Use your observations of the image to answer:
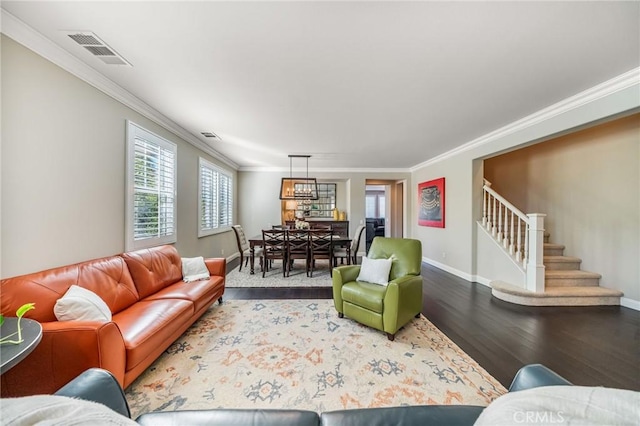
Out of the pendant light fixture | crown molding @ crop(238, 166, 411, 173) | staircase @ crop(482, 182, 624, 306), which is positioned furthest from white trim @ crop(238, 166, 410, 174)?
staircase @ crop(482, 182, 624, 306)

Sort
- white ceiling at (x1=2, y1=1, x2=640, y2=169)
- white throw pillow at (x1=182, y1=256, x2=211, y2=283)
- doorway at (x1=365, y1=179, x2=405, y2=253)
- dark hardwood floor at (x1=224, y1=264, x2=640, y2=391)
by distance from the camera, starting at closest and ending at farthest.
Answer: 1. white ceiling at (x1=2, y1=1, x2=640, y2=169)
2. dark hardwood floor at (x1=224, y1=264, x2=640, y2=391)
3. white throw pillow at (x1=182, y1=256, x2=211, y2=283)
4. doorway at (x1=365, y1=179, x2=405, y2=253)

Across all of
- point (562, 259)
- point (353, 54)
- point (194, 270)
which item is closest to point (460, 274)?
point (562, 259)

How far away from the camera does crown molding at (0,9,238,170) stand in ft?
5.47

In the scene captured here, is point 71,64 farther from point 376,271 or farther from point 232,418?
point 376,271

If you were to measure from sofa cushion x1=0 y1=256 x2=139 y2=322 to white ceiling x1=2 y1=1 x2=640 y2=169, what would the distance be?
6.05 ft

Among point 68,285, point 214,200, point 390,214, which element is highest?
point 214,200

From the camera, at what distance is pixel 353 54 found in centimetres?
195

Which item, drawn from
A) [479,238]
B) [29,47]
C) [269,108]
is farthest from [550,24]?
[29,47]

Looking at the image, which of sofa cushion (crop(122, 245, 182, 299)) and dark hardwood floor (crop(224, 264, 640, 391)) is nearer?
dark hardwood floor (crop(224, 264, 640, 391))

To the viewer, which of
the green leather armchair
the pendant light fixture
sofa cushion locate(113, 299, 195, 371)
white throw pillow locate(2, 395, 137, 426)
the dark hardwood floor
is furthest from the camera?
the pendant light fixture

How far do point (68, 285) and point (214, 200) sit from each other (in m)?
3.75

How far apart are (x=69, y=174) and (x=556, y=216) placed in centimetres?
689

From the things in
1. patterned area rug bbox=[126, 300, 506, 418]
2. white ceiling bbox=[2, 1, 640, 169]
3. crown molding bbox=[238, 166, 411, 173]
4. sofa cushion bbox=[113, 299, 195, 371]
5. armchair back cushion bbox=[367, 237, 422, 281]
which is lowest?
patterned area rug bbox=[126, 300, 506, 418]

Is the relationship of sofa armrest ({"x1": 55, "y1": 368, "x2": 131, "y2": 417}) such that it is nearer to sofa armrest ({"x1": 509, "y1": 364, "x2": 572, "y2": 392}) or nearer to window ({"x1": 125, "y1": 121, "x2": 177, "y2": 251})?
sofa armrest ({"x1": 509, "y1": 364, "x2": 572, "y2": 392})
